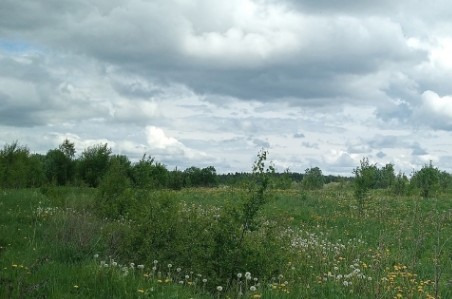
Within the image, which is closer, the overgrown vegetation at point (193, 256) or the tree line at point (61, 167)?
the overgrown vegetation at point (193, 256)

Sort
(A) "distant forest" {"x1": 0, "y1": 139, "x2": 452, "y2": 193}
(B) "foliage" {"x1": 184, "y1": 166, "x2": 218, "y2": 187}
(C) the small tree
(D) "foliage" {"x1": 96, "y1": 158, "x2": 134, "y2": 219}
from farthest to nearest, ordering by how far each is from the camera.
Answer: (B) "foliage" {"x1": 184, "y1": 166, "x2": 218, "y2": 187} → (A) "distant forest" {"x1": 0, "y1": 139, "x2": 452, "y2": 193} → (C) the small tree → (D) "foliage" {"x1": 96, "y1": 158, "x2": 134, "y2": 219}

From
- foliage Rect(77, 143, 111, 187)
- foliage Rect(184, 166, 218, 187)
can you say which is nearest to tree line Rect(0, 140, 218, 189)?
foliage Rect(77, 143, 111, 187)

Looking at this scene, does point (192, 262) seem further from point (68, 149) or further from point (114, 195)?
point (68, 149)

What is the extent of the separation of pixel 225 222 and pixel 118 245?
3.06 metres

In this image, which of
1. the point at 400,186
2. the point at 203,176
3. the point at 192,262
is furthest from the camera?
the point at 203,176

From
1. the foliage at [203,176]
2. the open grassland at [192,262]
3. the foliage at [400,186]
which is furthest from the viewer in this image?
the foliage at [203,176]

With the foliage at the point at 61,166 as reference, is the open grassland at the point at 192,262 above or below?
below

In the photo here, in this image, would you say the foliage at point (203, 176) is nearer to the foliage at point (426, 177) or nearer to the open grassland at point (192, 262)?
the foliage at point (426, 177)

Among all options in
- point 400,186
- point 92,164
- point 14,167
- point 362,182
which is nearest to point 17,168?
point 14,167

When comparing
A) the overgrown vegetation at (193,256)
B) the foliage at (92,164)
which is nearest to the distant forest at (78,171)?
the foliage at (92,164)

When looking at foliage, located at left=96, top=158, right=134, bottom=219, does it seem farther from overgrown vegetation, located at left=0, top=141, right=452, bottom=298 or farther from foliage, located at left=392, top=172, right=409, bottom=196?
foliage, located at left=392, top=172, right=409, bottom=196

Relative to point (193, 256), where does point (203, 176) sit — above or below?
above

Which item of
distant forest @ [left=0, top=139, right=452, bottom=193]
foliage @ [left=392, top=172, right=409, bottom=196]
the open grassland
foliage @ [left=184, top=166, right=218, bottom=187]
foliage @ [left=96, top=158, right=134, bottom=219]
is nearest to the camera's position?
the open grassland

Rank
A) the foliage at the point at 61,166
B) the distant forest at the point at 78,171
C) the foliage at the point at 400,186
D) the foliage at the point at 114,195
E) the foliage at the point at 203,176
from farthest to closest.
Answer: the foliage at the point at 203,176 < the foliage at the point at 61,166 < the foliage at the point at 400,186 < the distant forest at the point at 78,171 < the foliage at the point at 114,195
